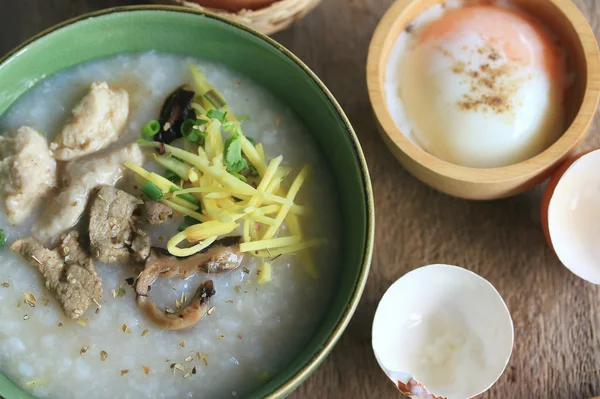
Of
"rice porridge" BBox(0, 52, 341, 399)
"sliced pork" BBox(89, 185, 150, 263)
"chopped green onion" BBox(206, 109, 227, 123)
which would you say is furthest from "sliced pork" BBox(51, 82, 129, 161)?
"chopped green onion" BBox(206, 109, 227, 123)

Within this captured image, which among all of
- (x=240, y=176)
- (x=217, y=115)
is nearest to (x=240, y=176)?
(x=240, y=176)

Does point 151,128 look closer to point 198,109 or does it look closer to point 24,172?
point 198,109

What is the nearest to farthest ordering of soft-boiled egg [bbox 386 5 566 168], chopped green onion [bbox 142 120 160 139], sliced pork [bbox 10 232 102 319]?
sliced pork [bbox 10 232 102 319]
chopped green onion [bbox 142 120 160 139]
soft-boiled egg [bbox 386 5 566 168]

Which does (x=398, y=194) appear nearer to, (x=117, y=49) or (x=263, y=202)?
(x=263, y=202)

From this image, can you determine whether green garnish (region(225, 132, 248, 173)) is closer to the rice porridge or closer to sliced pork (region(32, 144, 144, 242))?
the rice porridge

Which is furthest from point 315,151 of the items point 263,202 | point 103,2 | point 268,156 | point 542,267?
point 103,2
